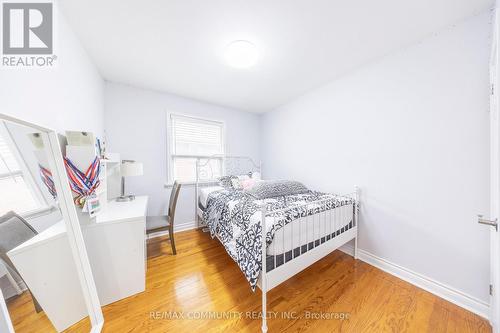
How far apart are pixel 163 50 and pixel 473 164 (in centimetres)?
306

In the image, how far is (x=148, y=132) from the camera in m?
2.66

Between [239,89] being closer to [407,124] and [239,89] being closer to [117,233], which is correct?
[407,124]

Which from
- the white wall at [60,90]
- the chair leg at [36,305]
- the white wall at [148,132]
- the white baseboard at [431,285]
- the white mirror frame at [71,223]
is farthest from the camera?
the white wall at [148,132]

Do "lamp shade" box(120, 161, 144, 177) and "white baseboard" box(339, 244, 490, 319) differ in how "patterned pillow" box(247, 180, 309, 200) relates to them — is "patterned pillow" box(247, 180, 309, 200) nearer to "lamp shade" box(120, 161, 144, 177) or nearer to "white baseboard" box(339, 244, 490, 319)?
"white baseboard" box(339, 244, 490, 319)

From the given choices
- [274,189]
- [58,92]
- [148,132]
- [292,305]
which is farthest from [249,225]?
[148,132]

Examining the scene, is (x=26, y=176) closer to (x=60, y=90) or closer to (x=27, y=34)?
(x=60, y=90)

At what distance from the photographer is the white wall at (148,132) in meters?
2.45

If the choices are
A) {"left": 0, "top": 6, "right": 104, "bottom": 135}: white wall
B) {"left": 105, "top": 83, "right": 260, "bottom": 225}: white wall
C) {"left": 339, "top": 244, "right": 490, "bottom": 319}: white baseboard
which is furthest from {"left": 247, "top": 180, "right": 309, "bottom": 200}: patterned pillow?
{"left": 0, "top": 6, "right": 104, "bottom": 135}: white wall

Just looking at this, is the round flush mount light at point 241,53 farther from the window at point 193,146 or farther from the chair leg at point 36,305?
the chair leg at point 36,305

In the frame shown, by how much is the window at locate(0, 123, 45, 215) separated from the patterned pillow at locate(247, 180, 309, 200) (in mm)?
1810

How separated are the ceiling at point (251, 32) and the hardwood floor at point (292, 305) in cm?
209

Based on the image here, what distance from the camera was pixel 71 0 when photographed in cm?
122

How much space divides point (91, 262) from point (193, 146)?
2111mm

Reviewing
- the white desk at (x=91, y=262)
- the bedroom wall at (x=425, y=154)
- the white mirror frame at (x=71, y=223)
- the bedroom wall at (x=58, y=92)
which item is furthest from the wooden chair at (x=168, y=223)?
the bedroom wall at (x=425, y=154)
